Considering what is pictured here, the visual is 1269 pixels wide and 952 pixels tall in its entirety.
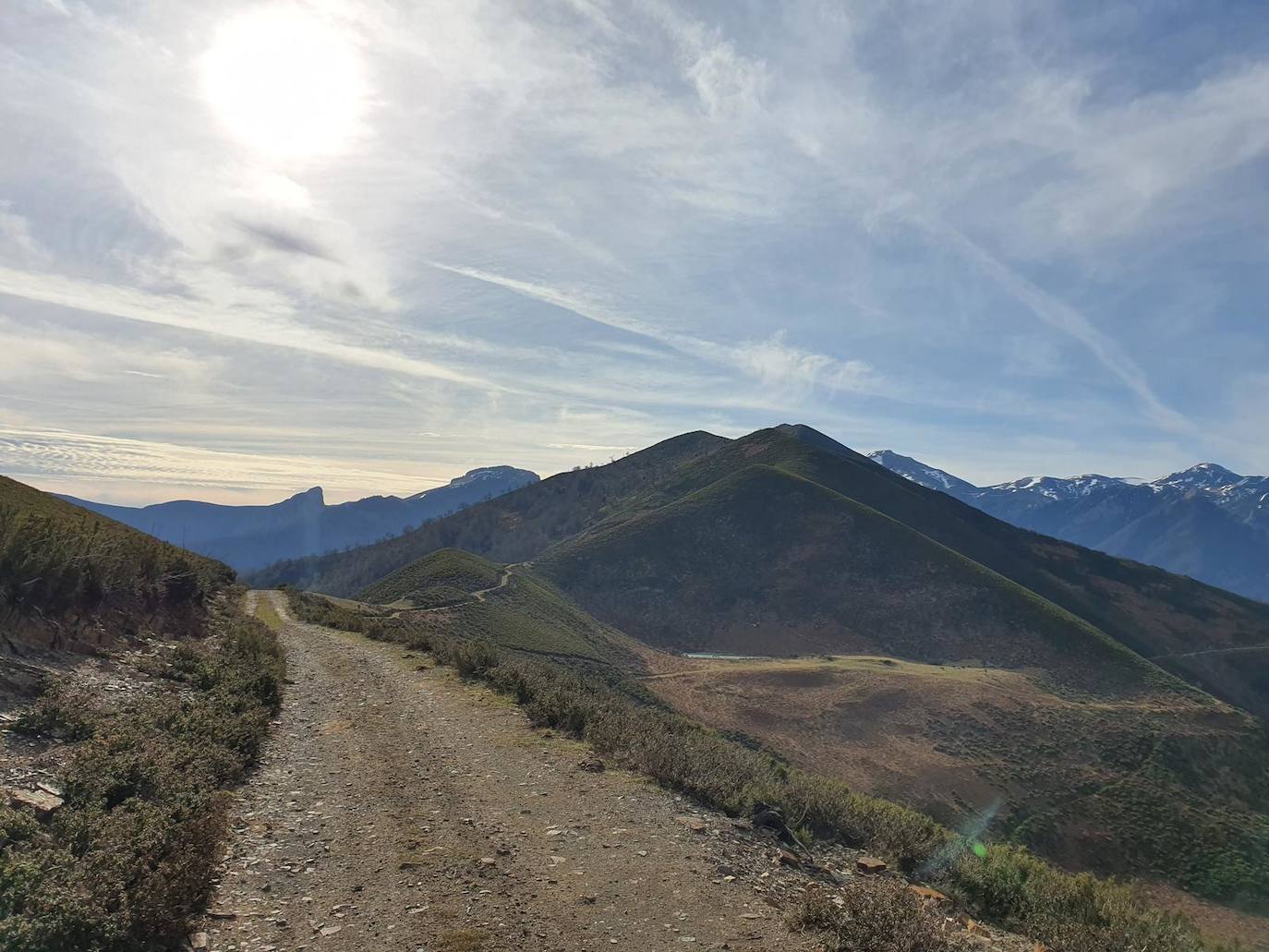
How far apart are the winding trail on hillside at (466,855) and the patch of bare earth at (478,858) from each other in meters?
0.03

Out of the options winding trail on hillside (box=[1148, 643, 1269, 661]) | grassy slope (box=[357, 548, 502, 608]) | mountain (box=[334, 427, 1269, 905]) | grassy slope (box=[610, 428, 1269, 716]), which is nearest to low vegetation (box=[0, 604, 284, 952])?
mountain (box=[334, 427, 1269, 905])

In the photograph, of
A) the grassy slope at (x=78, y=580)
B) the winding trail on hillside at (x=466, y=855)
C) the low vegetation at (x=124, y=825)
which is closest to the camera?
the low vegetation at (x=124, y=825)

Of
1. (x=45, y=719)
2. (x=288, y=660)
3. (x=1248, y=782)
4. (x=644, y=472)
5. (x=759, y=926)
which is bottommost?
(x=1248, y=782)

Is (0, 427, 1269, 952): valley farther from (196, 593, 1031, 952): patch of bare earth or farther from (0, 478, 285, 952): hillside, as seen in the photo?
(0, 478, 285, 952): hillside

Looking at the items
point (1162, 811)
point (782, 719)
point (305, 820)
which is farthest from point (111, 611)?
point (1162, 811)

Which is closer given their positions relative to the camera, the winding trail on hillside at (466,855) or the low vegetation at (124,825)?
the low vegetation at (124,825)

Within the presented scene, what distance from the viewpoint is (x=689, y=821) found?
10484mm

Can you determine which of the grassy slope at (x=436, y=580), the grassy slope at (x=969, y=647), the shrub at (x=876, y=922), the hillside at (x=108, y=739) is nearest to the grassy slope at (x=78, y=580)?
the hillside at (x=108, y=739)

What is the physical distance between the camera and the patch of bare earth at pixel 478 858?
6.99m

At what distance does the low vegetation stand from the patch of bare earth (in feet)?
1.94

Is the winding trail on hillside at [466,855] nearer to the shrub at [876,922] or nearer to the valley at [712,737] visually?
the valley at [712,737]

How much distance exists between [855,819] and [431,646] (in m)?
20.5

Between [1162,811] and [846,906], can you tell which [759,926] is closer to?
[846,906]

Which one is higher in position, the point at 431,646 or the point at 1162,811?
the point at 431,646
